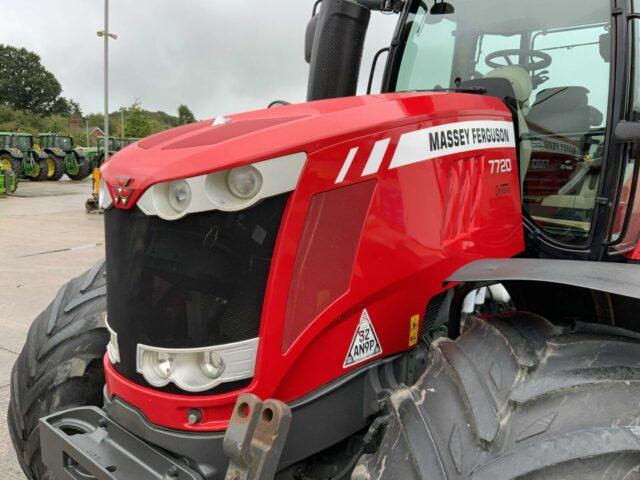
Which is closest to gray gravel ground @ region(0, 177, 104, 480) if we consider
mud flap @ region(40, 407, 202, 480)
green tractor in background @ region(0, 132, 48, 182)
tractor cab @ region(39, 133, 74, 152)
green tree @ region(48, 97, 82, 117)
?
mud flap @ region(40, 407, 202, 480)

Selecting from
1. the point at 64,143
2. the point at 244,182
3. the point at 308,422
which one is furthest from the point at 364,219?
the point at 64,143

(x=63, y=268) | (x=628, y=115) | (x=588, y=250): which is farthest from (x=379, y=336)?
(x=63, y=268)

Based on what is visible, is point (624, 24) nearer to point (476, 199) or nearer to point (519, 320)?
point (476, 199)

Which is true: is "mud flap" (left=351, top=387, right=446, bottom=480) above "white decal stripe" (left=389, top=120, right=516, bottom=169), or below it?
below

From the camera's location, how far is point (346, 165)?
1.45 metres

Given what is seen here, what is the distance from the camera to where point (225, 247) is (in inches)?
54.0

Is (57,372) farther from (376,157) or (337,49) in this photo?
(337,49)

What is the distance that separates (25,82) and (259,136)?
8779cm

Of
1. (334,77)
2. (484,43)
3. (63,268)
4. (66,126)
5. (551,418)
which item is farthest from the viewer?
(66,126)

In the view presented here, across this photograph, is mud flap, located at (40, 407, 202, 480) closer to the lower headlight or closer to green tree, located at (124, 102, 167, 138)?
the lower headlight

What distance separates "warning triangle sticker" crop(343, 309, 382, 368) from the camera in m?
1.58

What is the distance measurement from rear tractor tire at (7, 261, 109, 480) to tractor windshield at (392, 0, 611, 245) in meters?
1.69

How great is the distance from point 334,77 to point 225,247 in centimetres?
100

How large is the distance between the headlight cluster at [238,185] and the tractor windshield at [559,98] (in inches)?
43.6
